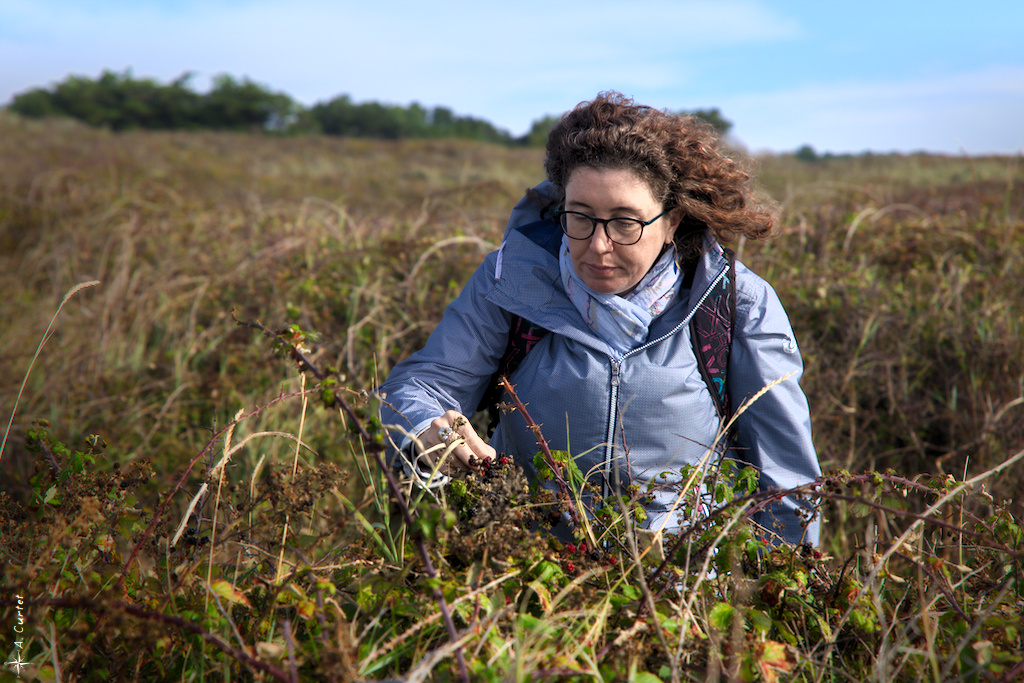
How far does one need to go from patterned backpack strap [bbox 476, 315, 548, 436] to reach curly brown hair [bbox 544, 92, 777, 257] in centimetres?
47

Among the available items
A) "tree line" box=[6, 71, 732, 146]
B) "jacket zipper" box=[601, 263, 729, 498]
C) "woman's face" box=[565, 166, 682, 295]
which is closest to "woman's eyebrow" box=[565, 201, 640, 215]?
"woman's face" box=[565, 166, 682, 295]

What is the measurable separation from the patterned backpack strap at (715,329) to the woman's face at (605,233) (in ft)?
0.75

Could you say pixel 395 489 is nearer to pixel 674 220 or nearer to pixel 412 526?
pixel 412 526

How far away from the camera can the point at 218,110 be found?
30516 millimetres

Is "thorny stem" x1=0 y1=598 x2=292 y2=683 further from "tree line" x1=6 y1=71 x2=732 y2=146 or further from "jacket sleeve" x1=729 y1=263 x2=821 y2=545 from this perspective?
"tree line" x1=6 y1=71 x2=732 y2=146

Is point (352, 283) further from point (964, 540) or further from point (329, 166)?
point (329, 166)

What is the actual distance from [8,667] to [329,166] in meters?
15.9

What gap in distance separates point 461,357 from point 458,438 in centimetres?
69

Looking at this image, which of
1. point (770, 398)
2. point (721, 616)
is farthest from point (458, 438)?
point (770, 398)

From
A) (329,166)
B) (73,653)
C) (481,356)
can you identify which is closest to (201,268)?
(481,356)

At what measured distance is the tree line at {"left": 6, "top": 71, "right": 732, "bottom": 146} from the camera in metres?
29.7

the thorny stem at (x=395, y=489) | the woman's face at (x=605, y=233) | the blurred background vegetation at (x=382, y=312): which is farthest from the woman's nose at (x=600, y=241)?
the blurred background vegetation at (x=382, y=312)

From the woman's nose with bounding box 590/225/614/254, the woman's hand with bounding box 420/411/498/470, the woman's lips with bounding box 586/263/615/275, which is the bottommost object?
the woman's hand with bounding box 420/411/498/470

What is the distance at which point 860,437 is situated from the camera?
3.36m
